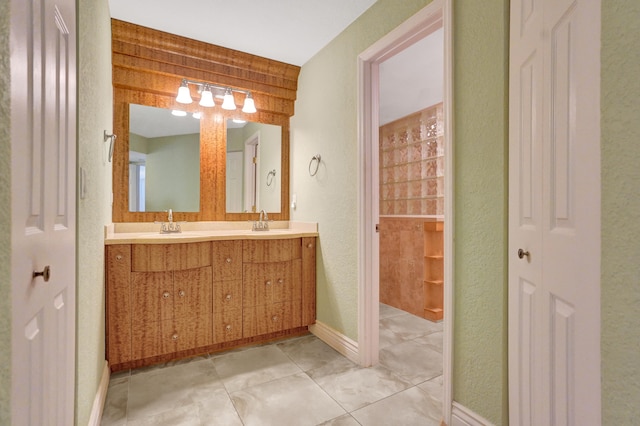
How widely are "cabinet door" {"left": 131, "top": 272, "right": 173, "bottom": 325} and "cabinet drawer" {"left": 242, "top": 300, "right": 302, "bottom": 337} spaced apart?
0.54 meters

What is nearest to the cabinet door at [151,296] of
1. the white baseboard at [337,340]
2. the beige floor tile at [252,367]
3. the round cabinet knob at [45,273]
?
the beige floor tile at [252,367]

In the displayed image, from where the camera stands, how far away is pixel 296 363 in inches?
83.2

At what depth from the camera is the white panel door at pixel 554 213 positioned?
70 cm

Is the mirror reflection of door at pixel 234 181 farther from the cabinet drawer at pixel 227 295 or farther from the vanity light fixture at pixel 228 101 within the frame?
the cabinet drawer at pixel 227 295

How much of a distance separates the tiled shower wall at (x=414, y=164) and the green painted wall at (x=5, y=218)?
11.0 ft

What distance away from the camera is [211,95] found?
2615 millimetres

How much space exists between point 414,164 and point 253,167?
73.5 inches

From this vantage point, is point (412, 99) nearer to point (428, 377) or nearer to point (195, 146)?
point (195, 146)

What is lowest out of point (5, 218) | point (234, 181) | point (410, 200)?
point (5, 218)

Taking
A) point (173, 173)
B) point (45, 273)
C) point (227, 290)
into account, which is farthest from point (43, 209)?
point (173, 173)

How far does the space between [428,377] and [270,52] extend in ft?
8.82

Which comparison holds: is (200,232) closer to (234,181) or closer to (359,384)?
(234,181)

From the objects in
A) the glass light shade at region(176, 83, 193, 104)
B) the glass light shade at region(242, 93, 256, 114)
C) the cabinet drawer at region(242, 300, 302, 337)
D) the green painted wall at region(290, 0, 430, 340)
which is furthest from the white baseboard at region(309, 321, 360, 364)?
the glass light shade at region(176, 83, 193, 104)

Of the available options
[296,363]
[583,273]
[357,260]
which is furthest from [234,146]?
[583,273]
